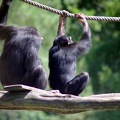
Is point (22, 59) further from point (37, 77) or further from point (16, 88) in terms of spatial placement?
point (16, 88)

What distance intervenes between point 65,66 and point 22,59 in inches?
41.1

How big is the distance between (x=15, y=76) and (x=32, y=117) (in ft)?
41.5

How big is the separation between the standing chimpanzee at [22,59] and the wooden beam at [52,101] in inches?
42.5

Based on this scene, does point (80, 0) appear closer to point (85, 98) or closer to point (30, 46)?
point (30, 46)

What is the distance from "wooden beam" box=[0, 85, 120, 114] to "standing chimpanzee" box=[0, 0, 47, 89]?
1080mm

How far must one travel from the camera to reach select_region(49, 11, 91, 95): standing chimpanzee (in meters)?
10.7

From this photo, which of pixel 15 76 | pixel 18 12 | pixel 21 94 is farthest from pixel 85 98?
pixel 18 12

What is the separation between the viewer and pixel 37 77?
394 inches

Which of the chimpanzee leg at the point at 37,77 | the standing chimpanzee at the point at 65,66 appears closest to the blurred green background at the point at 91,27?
the standing chimpanzee at the point at 65,66

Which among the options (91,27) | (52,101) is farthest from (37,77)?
(91,27)

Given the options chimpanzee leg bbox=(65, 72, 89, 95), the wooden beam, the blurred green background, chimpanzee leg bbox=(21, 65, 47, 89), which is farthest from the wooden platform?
the blurred green background

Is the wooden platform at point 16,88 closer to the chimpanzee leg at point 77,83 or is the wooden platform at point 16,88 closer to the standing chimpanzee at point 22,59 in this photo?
Answer: the standing chimpanzee at point 22,59

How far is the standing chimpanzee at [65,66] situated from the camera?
1066 cm

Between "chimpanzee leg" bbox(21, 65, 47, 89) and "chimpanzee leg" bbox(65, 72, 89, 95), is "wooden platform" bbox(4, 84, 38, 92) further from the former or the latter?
"chimpanzee leg" bbox(65, 72, 89, 95)
